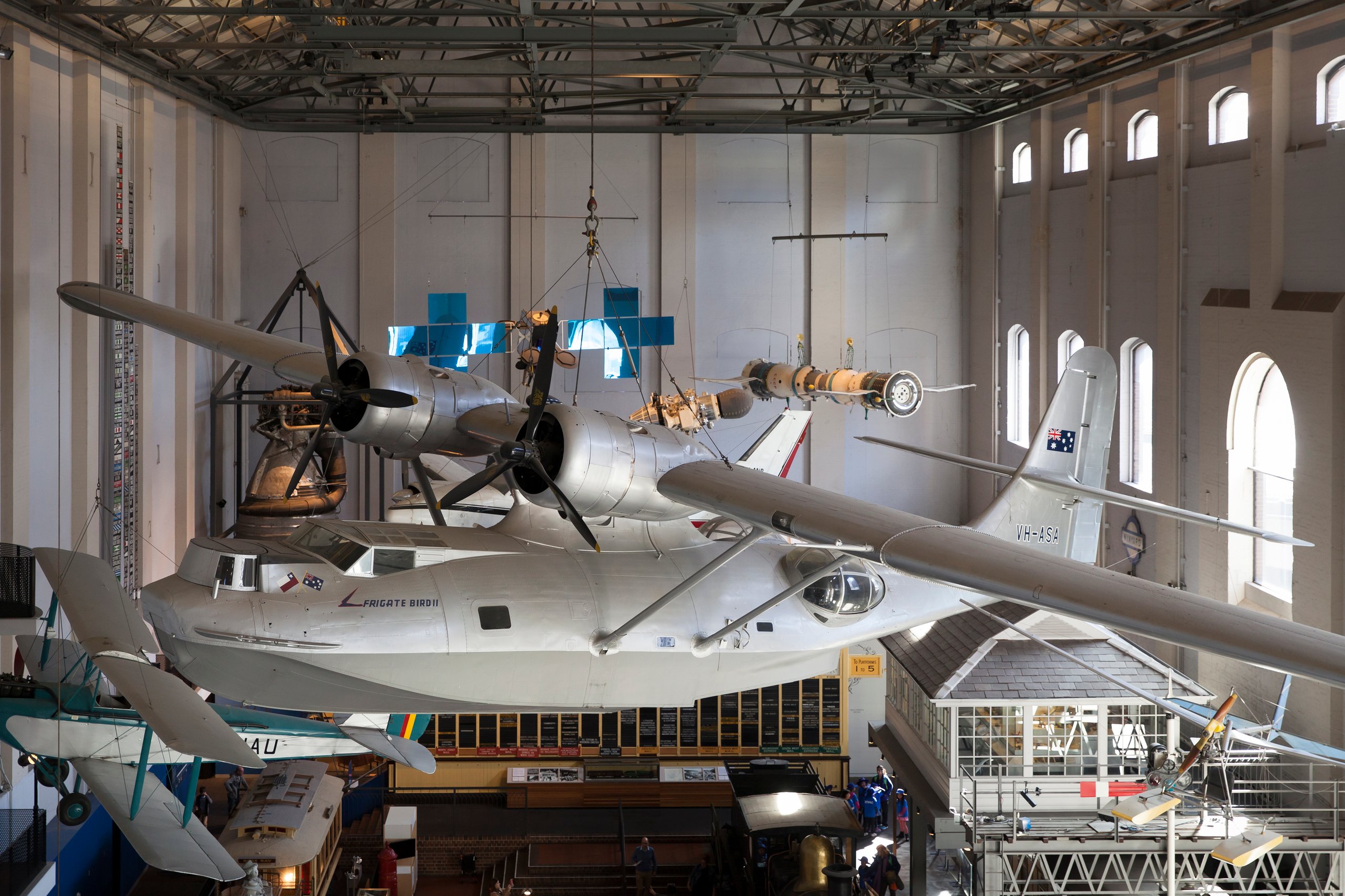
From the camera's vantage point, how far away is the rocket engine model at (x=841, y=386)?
852 inches

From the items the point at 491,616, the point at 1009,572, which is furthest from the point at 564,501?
the point at 1009,572

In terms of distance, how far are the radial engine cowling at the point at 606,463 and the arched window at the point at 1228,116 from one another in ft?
41.2

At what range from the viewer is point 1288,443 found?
1712 centimetres

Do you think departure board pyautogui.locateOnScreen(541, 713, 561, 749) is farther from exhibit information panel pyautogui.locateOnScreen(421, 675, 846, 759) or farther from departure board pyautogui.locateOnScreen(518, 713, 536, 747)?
departure board pyautogui.locateOnScreen(518, 713, 536, 747)

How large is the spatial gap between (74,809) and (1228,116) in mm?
19179

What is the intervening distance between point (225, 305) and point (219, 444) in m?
3.51

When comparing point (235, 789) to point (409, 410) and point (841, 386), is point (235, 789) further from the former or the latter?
point (841, 386)

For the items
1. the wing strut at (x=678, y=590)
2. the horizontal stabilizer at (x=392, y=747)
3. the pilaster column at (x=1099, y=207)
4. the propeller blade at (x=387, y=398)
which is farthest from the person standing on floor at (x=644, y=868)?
the pilaster column at (x=1099, y=207)

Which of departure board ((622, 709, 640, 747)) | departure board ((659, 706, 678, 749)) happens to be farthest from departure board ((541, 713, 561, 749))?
departure board ((659, 706, 678, 749))

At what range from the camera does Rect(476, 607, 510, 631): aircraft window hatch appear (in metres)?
11.6

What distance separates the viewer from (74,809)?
1124cm

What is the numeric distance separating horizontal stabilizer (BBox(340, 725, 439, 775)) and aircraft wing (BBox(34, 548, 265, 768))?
262cm

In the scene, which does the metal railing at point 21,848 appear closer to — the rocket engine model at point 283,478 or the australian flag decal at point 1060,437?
the rocket engine model at point 283,478

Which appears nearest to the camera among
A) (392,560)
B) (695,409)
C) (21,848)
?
(392,560)
